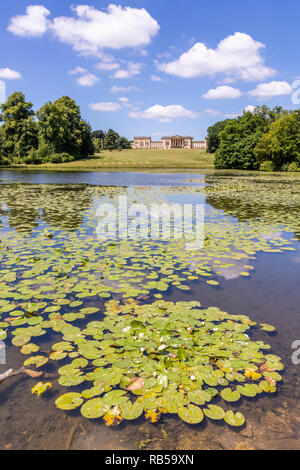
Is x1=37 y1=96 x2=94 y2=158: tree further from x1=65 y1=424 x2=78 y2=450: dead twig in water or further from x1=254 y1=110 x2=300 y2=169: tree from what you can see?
x1=65 y1=424 x2=78 y2=450: dead twig in water

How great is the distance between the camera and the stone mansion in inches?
6521

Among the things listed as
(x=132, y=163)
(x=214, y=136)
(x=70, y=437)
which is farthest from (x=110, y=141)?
(x=70, y=437)

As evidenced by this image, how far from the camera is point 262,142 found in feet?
166

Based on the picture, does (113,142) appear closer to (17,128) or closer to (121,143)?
(121,143)

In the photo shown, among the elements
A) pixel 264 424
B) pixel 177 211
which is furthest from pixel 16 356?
pixel 177 211

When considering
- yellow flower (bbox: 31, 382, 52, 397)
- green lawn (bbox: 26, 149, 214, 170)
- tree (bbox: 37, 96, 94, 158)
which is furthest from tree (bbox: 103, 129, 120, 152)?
yellow flower (bbox: 31, 382, 52, 397)

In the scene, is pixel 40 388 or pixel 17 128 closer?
pixel 40 388

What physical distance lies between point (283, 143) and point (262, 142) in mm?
3617

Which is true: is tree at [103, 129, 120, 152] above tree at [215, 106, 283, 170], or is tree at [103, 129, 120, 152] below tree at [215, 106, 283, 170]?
above

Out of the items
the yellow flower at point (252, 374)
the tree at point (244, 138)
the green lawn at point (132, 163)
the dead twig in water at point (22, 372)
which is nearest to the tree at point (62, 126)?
the green lawn at point (132, 163)

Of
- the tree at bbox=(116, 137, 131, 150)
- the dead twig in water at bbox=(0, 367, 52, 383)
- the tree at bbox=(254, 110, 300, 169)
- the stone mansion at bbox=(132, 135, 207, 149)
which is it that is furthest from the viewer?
the stone mansion at bbox=(132, 135, 207, 149)

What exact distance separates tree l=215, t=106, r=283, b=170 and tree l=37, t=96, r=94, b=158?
3754 cm

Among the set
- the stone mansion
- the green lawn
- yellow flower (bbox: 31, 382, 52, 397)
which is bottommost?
yellow flower (bbox: 31, 382, 52, 397)

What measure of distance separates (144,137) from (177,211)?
180 meters
